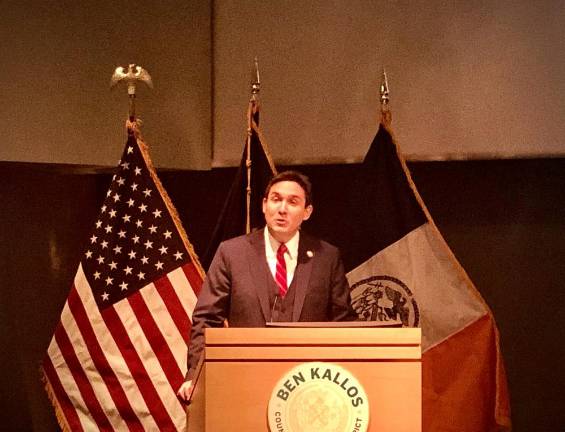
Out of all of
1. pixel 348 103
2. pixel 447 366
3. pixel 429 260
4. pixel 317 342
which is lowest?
pixel 447 366

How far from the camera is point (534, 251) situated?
3.15 m

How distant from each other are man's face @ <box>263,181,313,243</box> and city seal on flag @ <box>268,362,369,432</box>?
0.74m

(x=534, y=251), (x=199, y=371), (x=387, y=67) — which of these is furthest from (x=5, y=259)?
(x=534, y=251)

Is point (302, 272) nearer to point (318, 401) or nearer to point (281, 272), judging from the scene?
point (281, 272)

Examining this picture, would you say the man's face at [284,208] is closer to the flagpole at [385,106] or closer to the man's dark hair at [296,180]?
the man's dark hair at [296,180]

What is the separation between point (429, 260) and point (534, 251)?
57 cm

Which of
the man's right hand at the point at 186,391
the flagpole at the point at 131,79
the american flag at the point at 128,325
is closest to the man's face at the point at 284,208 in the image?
the man's right hand at the point at 186,391

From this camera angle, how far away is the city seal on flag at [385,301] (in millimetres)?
2906

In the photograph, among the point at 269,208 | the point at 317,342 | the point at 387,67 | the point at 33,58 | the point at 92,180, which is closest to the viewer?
the point at 317,342

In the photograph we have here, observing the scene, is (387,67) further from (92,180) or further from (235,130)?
(92,180)

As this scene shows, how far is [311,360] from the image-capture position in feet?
5.53

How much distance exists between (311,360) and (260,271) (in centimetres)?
69

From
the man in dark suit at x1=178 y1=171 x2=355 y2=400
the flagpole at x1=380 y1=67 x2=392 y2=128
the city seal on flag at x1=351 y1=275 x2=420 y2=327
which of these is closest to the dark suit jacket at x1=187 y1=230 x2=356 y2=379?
the man in dark suit at x1=178 y1=171 x2=355 y2=400

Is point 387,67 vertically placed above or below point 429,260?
above
